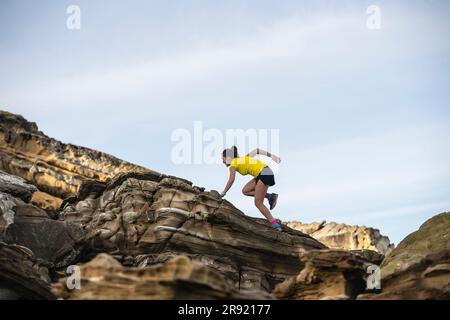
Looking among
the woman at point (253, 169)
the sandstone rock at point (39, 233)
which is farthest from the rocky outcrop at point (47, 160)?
the woman at point (253, 169)

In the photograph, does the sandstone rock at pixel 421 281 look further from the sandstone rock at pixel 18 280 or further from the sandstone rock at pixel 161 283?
the sandstone rock at pixel 18 280

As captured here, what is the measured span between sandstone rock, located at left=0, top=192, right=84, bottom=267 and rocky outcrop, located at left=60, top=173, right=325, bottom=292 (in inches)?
36.3

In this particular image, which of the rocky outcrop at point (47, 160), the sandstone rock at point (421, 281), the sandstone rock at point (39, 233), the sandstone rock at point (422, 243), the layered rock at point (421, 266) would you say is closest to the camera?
the sandstone rock at point (421, 281)

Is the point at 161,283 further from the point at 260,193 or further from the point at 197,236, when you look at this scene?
the point at 197,236

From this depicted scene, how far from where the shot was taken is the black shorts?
24.2m

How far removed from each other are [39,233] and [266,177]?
29.0ft

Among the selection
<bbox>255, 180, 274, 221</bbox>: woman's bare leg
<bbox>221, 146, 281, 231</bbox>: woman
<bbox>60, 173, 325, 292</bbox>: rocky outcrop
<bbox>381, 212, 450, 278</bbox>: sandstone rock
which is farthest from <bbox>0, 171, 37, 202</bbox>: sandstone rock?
<bbox>381, 212, 450, 278</bbox>: sandstone rock

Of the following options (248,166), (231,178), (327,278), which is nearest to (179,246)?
(231,178)

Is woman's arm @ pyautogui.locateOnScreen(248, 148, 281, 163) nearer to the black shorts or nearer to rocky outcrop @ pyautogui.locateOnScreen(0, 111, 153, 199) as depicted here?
the black shorts

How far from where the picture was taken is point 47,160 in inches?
1496

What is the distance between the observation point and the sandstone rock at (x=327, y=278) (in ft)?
63.2

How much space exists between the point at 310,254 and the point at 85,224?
1069 centimetres

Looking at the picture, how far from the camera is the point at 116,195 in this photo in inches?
1084

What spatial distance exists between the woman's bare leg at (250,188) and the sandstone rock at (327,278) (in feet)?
17.5
